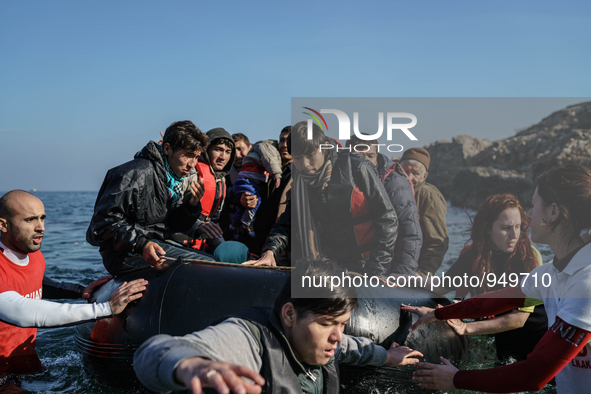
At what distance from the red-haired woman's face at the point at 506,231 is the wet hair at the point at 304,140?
1668 mm

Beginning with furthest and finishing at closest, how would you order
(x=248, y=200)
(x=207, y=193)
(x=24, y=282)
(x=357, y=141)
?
1. (x=207, y=193)
2. (x=248, y=200)
3. (x=357, y=141)
4. (x=24, y=282)

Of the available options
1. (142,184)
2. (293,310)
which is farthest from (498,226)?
(142,184)

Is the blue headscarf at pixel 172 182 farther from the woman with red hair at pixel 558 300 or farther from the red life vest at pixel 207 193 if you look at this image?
the woman with red hair at pixel 558 300

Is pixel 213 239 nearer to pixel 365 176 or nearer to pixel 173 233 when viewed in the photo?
pixel 173 233

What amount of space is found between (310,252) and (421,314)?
1.01 m

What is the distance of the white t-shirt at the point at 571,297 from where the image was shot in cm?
219

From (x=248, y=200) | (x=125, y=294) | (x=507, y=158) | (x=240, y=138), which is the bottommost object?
(x=125, y=294)

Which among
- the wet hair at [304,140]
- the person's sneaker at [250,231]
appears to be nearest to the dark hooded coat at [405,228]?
the wet hair at [304,140]

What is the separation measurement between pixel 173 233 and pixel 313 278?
250cm

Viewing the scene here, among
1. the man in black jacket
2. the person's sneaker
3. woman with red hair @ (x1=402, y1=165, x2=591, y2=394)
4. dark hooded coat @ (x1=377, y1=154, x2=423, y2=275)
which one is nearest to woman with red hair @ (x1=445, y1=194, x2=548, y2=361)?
dark hooded coat @ (x1=377, y1=154, x2=423, y2=275)

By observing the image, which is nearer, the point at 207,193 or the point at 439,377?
the point at 439,377

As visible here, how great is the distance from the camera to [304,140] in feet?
12.0

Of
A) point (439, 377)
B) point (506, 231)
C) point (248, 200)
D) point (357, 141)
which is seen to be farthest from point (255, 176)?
point (439, 377)

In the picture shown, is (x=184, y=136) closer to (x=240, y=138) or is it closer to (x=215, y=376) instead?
(x=215, y=376)
